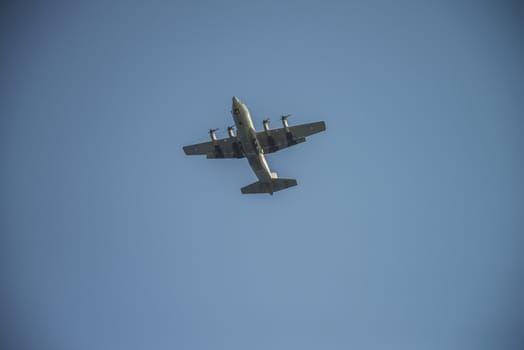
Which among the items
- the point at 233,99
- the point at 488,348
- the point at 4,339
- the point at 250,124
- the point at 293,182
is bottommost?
the point at 488,348

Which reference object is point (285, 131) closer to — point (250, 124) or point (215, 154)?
point (250, 124)

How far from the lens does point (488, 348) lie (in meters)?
81.6

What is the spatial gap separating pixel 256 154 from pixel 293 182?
18.3 ft

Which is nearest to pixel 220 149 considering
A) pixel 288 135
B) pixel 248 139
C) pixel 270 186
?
pixel 248 139

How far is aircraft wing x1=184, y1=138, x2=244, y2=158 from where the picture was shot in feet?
137

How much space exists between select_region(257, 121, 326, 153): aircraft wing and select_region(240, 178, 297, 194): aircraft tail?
4.30 m

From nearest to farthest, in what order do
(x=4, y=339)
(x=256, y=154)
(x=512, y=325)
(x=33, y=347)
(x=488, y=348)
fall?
(x=256, y=154), (x=488, y=348), (x=512, y=325), (x=33, y=347), (x=4, y=339)

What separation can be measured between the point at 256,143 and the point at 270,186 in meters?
6.43

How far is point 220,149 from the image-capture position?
4256 centimetres

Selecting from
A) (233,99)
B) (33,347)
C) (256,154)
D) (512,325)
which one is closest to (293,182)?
(256,154)

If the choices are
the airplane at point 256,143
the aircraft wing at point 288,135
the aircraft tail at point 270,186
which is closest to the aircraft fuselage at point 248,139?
the airplane at point 256,143

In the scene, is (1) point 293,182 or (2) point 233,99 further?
(1) point 293,182

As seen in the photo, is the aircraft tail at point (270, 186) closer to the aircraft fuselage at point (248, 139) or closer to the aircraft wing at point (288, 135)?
the aircraft fuselage at point (248, 139)

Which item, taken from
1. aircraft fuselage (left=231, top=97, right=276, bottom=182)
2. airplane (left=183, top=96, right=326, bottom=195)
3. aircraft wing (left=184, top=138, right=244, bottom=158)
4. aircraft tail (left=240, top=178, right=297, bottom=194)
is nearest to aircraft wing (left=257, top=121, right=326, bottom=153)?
airplane (left=183, top=96, right=326, bottom=195)
